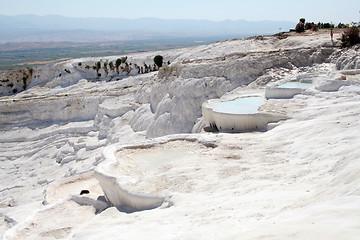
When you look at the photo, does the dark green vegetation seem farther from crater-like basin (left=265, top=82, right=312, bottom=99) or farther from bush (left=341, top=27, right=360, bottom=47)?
crater-like basin (left=265, top=82, right=312, bottom=99)

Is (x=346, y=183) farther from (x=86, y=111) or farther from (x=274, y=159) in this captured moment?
(x=86, y=111)

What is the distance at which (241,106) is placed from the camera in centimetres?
1090

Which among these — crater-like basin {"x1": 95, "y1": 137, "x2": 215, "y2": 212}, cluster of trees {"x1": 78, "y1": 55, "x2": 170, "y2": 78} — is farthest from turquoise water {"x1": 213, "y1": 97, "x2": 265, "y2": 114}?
cluster of trees {"x1": 78, "y1": 55, "x2": 170, "y2": 78}

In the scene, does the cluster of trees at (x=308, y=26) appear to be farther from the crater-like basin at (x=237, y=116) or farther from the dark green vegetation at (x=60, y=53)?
the dark green vegetation at (x=60, y=53)

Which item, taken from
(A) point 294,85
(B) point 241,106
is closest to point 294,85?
(A) point 294,85

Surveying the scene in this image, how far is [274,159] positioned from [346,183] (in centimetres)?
252

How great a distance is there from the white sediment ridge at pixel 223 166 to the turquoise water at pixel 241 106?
72mm

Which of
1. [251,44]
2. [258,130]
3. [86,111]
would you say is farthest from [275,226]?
[86,111]

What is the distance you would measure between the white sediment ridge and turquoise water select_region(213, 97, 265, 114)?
72 mm

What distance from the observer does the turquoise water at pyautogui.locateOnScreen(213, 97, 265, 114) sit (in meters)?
10.2

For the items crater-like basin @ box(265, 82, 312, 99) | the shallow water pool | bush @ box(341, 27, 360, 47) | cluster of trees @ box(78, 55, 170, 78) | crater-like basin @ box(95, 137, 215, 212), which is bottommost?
crater-like basin @ box(95, 137, 215, 212)

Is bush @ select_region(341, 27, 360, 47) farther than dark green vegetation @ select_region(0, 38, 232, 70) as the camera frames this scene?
No

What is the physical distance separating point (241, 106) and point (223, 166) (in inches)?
168

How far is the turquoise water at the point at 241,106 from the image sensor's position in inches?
402
